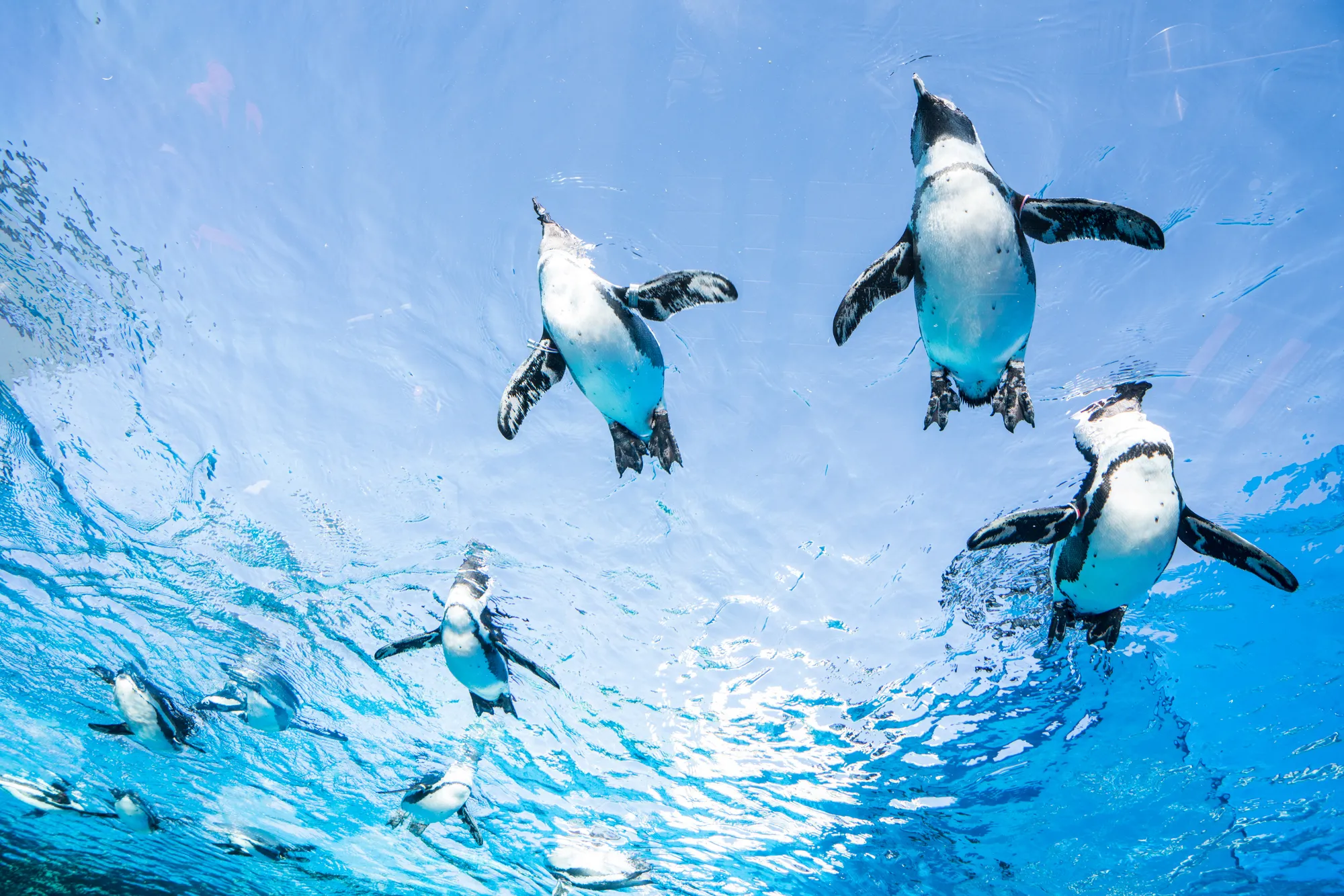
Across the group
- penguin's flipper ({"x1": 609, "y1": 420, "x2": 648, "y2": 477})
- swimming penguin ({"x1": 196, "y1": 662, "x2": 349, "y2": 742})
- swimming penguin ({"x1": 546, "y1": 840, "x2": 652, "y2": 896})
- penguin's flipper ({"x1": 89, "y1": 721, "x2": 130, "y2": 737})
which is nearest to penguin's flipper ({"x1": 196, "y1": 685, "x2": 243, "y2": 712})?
swimming penguin ({"x1": 196, "y1": 662, "x2": 349, "y2": 742})

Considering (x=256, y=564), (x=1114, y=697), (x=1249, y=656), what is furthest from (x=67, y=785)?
(x=1249, y=656)

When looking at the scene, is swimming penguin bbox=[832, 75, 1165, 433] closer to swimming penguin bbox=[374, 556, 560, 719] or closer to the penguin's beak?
the penguin's beak

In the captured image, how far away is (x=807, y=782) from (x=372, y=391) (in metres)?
11.5

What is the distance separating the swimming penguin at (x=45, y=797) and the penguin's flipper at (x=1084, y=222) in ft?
88.7

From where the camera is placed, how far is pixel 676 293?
479 cm

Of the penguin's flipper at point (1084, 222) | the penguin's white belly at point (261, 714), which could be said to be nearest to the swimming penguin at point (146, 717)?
the penguin's white belly at point (261, 714)

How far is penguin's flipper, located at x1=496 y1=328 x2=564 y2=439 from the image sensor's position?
5.27 meters

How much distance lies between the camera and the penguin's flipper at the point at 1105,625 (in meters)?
5.17

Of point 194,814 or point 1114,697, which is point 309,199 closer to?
point 1114,697

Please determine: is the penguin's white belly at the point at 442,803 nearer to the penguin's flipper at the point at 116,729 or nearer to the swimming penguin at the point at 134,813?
the penguin's flipper at the point at 116,729

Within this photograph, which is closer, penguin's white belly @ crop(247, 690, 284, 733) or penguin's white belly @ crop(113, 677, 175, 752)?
penguin's white belly @ crop(113, 677, 175, 752)

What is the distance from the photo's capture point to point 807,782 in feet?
45.8

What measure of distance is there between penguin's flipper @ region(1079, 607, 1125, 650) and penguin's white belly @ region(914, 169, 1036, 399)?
254 centimetres

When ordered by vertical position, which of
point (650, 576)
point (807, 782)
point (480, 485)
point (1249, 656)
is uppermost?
point (480, 485)
